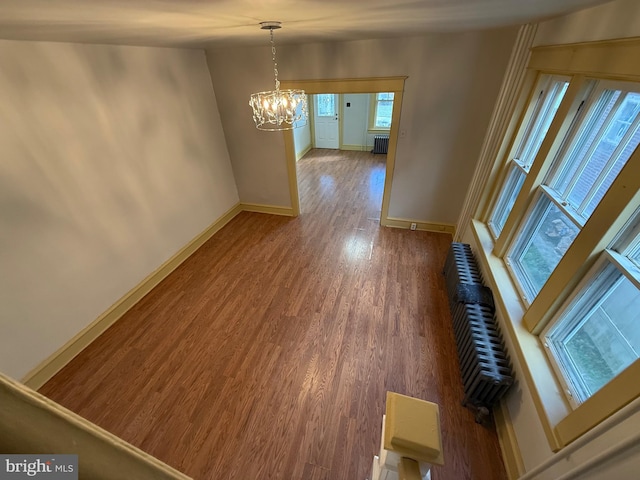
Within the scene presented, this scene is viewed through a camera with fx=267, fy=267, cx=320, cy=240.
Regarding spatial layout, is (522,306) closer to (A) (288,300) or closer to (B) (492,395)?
(B) (492,395)

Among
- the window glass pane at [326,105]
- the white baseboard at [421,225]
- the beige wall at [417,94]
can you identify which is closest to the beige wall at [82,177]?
the beige wall at [417,94]

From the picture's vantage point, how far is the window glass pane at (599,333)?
119 centimetres

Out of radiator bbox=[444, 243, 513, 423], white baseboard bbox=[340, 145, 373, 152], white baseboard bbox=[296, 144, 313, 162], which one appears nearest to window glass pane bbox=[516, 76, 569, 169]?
radiator bbox=[444, 243, 513, 423]

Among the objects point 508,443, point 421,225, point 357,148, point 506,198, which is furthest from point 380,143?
point 508,443

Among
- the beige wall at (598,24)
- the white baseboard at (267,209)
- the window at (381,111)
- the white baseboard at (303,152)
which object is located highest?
the beige wall at (598,24)

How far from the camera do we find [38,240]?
1.96 metres

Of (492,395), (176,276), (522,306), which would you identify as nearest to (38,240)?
(176,276)

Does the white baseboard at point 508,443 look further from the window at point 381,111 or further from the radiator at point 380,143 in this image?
the window at point 381,111

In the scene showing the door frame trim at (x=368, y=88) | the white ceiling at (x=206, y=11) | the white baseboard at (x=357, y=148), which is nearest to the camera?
the white ceiling at (x=206, y=11)

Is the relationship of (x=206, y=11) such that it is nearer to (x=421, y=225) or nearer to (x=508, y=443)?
(x=508, y=443)

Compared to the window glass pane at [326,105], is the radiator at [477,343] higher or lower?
lower

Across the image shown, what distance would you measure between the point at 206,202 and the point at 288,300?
190 centimetres

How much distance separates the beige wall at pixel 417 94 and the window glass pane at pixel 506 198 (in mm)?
784

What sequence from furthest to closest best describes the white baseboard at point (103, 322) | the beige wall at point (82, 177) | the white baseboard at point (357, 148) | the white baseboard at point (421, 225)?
the white baseboard at point (357, 148) → the white baseboard at point (421, 225) → the white baseboard at point (103, 322) → the beige wall at point (82, 177)
